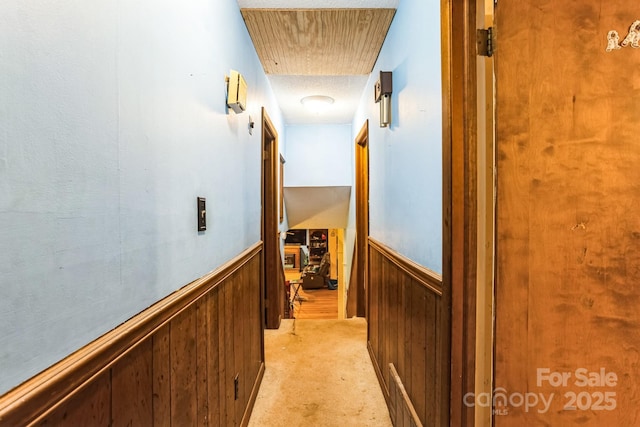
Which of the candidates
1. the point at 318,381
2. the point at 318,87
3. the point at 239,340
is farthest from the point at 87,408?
the point at 318,87

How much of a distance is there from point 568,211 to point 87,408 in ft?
4.32

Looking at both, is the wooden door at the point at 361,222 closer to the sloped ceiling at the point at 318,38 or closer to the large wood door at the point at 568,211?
the sloped ceiling at the point at 318,38

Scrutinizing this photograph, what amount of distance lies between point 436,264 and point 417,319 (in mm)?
363

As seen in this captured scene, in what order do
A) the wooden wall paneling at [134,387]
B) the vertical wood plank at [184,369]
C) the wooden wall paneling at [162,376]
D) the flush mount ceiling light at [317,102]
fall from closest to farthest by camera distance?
the wooden wall paneling at [134,387] < the wooden wall paneling at [162,376] < the vertical wood plank at [184,369] < the flush mount ceiling light at [317,102]

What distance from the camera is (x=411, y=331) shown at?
1486mm

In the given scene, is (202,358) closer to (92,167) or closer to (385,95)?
(92,167)

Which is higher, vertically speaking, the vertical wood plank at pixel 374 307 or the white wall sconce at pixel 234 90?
the white wall sconce at pixel 234 90

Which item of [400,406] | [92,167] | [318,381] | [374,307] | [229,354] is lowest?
[318,381]

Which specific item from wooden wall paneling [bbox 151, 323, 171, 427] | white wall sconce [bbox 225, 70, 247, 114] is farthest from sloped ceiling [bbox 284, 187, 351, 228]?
wooden wall paneling [bbox 151, 323, 171, 427]

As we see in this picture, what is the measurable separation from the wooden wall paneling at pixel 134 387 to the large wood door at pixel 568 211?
1.02 metres

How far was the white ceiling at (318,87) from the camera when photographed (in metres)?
1.67

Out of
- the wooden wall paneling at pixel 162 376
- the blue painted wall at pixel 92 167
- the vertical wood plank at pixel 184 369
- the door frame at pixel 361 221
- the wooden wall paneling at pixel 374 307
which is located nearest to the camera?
the blue painted wall at pixel 92 167

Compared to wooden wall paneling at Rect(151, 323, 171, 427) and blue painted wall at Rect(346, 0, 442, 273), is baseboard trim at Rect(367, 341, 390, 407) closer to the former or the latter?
blue painted wall at Rect(346, 0, 442, 273)

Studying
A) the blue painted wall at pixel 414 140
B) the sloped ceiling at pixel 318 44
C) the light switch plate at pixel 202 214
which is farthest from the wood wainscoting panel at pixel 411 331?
the sloped ceiling at pixel 318 44
